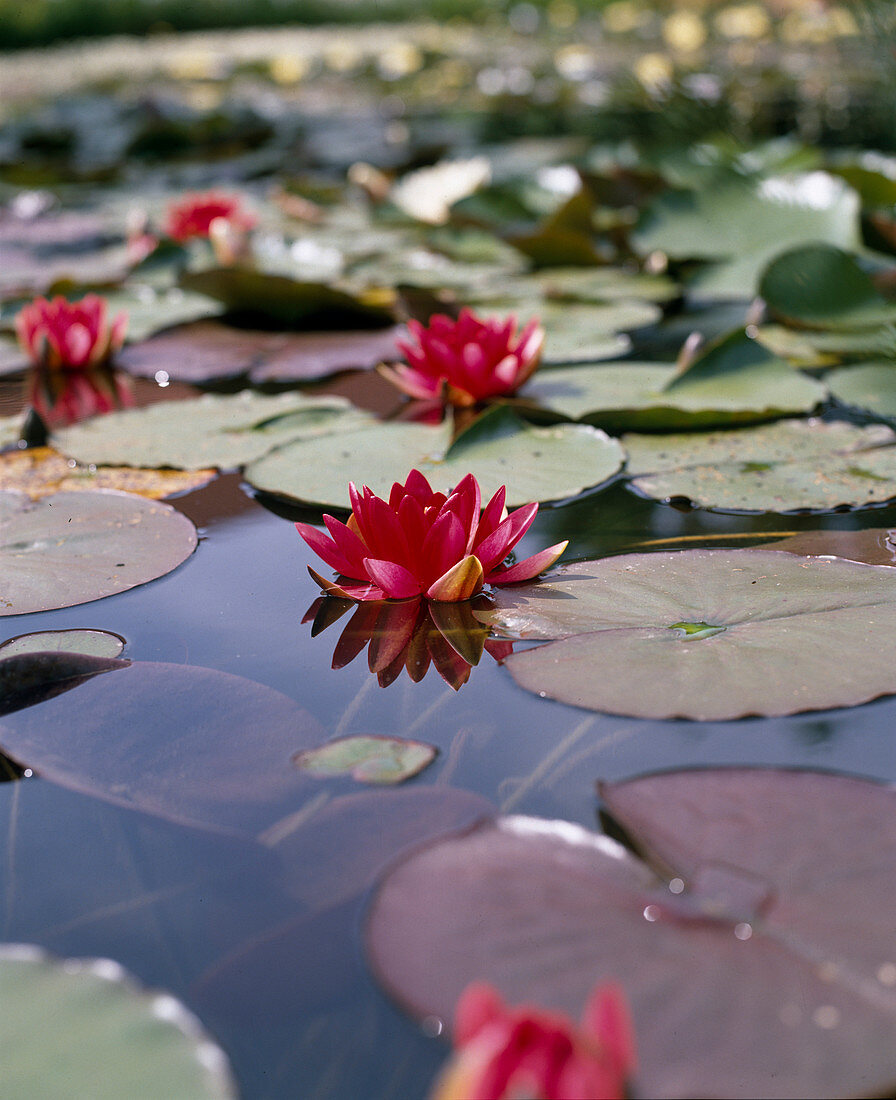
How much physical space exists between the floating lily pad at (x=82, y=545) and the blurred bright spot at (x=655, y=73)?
290 centimetres

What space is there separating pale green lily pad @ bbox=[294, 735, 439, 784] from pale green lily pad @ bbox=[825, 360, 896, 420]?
126 centimetres

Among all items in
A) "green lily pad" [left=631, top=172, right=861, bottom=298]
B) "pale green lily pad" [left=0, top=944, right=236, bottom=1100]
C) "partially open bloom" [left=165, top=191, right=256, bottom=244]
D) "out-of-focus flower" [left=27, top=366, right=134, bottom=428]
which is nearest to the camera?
"pale green lily pad" [left=0, top=944, right=236, bottom=1100]

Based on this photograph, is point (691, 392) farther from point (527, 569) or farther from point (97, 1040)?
point (97, 1040)

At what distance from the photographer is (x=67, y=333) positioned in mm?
2316

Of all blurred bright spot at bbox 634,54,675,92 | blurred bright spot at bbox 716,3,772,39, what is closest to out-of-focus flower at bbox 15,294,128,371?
blurred bright spot at bbox 634,54,675,92

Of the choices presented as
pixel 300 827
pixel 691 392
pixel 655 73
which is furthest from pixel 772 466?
pixel 655 73

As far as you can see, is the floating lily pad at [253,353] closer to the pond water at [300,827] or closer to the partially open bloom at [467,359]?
the partially open bloom at [467,359]

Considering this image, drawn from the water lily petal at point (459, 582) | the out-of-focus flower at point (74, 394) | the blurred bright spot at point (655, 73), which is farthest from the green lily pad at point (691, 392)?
the blurred bright spot at point (655, 73)

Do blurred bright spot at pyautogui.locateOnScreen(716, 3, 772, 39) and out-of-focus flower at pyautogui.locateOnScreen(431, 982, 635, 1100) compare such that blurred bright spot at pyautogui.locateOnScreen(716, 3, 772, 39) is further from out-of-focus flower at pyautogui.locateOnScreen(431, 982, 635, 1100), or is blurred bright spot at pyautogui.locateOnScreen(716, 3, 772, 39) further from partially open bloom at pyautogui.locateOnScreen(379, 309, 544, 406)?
out-of-focus flower at pyautogui.locateOnScreen(431, 982, 635, 1100)

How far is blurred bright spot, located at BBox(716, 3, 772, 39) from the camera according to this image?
8.14m

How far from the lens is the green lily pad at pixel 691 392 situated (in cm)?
182

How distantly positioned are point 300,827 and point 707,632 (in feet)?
1.71

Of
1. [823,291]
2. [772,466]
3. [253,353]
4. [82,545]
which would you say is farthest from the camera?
[253,353]

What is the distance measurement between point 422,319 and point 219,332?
551mm
